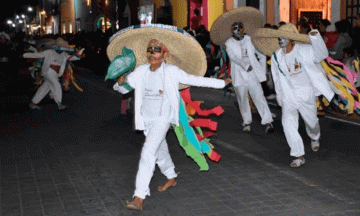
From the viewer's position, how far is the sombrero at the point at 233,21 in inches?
366

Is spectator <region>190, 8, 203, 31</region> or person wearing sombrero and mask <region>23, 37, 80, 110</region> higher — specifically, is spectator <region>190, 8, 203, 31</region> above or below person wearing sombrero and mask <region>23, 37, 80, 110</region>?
above

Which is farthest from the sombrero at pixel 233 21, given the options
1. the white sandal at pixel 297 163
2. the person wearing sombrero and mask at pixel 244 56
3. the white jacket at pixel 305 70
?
Result: the white sandal at pixel 297 163

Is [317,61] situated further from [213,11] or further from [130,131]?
[213,11]

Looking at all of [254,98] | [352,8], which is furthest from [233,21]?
[352,8]

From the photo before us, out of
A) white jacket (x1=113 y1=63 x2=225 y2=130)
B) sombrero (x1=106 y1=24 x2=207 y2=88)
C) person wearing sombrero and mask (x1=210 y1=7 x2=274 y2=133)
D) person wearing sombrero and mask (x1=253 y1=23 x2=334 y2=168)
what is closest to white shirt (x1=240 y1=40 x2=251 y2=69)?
person wearing sombrero and mask (x1=210 y1=7 x2=274 y2=133)

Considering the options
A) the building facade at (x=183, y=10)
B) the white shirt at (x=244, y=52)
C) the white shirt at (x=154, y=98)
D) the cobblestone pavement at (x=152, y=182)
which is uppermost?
the building facade at (x=183, y=10)

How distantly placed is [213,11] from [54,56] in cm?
1537

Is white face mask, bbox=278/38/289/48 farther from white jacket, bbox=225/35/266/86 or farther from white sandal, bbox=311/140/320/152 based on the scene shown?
white jacket, bbox=225/35/266/86

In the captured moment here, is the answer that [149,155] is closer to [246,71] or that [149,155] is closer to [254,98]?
[246,71]

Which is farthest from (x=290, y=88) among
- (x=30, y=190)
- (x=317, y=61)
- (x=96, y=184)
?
(x=30, y=190)

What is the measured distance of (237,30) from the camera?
29.1 ft

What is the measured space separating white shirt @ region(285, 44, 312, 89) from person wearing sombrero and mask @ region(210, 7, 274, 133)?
209 centimetres

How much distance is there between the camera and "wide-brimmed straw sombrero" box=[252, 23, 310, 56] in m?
6.52

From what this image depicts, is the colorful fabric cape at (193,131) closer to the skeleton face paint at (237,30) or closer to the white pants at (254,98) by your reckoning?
the skeleton face paint at (237,30)
